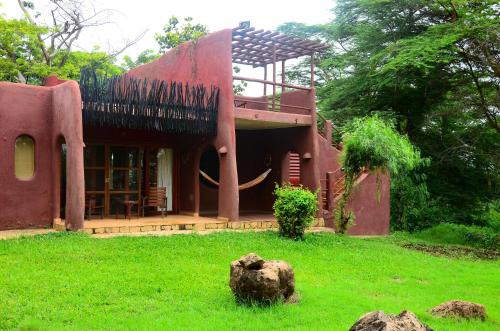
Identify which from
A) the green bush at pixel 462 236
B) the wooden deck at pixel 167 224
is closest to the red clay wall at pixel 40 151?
the wooden deck at pixel 167 224

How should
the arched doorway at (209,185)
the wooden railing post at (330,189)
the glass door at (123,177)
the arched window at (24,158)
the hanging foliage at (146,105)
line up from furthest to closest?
the arched doorway at (209,185), the wooden railing post at (330,189), the glass door at (123,177), the hanging foliage at (146,105), the arched window at (24,158)

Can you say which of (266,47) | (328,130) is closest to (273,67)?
(266,47)

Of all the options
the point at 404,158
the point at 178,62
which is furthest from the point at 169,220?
the point at 404,158

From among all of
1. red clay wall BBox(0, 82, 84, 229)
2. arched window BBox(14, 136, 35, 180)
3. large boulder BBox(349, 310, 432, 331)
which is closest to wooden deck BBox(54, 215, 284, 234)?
red clay wall BBox(0, 82, 84, 229)

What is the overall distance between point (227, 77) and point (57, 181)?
15.4 feet

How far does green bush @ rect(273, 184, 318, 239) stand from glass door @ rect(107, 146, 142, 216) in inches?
161

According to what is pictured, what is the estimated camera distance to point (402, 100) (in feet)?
65.9

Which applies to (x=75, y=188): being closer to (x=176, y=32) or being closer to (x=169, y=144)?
(x=169, y=144)

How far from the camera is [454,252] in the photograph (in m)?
13.1

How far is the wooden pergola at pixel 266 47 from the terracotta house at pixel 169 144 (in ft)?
0.12

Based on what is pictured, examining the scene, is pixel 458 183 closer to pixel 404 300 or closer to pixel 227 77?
pixel 227 77

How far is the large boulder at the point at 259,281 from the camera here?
19.8ft

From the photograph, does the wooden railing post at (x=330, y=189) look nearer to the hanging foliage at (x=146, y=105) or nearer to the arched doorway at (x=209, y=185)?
the arched doorway at (x=209, y=185)

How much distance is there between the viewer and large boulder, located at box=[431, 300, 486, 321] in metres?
5.92
